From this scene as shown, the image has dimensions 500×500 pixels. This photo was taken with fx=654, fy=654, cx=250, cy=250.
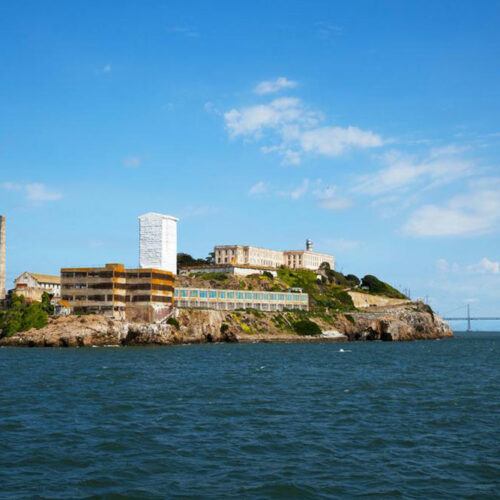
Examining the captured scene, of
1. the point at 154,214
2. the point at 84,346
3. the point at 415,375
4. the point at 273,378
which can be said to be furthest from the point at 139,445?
the point at 154,214

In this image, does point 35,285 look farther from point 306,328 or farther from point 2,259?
point 306,328

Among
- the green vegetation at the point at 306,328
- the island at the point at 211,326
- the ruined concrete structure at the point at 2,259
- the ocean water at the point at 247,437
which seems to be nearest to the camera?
the ocean water at the point at 247,437

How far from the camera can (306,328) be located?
165375mm

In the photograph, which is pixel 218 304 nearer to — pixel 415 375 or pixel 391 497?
pixel 415 375

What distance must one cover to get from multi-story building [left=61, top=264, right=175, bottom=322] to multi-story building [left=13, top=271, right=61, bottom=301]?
772 inches

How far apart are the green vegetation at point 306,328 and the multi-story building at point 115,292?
140ft

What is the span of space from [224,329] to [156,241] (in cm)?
2509

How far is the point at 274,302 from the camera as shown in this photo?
181m

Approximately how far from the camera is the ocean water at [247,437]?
24.9m

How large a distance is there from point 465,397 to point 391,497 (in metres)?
28.3

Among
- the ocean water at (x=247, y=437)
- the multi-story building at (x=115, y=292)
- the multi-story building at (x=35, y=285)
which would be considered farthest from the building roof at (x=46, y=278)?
the ocean water at (x=247, y=437)

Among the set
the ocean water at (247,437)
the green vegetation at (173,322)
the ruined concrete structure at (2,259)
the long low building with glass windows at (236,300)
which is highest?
the ruined concrete structure at (2,259)

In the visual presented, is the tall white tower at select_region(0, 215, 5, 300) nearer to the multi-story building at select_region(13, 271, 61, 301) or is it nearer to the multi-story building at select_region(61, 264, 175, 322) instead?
the multi-story building at select_region(13, 271, 61, 301)

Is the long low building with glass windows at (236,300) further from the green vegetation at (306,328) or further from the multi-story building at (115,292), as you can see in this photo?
the multi-story building at (115,292)
